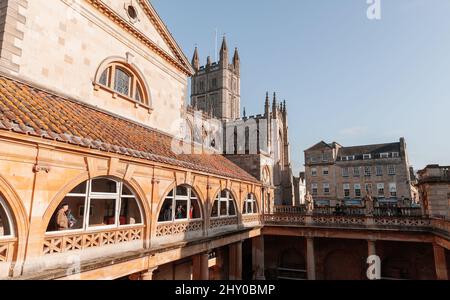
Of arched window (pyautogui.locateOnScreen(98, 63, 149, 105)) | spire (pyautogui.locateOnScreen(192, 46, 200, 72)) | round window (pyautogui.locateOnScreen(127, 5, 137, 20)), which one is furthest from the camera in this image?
spire (pyautogui.locateOnScreen(192, 46, 200, 72))

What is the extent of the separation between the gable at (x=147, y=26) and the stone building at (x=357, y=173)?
46180 millimetres

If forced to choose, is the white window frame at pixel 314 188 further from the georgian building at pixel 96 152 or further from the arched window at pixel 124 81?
the arched window at pixel 124 81

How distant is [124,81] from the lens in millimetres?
15398

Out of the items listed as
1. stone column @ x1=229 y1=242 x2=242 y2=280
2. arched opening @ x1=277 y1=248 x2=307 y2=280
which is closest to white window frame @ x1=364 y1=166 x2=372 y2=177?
arched opening @ x1=277 y1=248 x2=307 y2=280

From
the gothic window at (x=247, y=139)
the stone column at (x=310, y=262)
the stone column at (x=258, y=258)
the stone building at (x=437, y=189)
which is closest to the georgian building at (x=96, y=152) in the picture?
the stone column at (x=258, y=258)

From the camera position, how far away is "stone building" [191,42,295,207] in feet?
188

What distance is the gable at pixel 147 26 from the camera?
14.2m

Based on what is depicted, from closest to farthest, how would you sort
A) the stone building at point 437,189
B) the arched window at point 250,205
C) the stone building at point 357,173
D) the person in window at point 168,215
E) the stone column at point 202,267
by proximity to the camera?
the person in window at point 168,215 < the stone column at point 202,267 < the stone building at point 437,189 < the arched window at point 250,205 < the stone building at point 357,173

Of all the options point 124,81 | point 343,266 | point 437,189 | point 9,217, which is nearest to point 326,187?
point 343,266

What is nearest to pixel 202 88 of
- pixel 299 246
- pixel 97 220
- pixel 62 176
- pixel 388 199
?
pixel 388 199

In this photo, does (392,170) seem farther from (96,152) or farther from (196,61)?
(96,152)

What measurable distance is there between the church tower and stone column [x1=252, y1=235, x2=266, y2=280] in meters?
54.5

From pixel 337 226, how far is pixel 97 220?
57.8ft

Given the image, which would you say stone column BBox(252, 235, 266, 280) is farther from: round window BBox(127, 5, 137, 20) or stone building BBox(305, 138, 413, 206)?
stone building BBox(305, 138, 413, 206)
